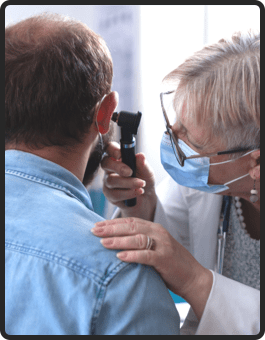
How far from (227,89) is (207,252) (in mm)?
704

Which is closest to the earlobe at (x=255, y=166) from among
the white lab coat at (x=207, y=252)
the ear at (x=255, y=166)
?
the ear at (x=255, y=166)

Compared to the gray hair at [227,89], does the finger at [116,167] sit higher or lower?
lower

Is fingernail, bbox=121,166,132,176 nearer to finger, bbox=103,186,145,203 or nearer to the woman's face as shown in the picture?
finger, bbox=103,186,145,203

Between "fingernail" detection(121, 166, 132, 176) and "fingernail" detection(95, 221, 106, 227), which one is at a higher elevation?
"fingernail" detection(95, 221, 106, 227)

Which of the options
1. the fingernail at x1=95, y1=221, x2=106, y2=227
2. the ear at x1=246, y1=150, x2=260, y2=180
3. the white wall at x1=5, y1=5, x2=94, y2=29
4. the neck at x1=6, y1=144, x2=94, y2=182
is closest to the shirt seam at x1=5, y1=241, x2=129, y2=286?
the fingernail at x1=95, y1=221, x2=106, y2=227

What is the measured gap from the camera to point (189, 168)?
1110 millimetres

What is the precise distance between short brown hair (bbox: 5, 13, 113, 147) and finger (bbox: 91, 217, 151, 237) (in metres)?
0.22

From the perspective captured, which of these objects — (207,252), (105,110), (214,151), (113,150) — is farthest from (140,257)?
(207,252)

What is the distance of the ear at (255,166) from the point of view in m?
1.00

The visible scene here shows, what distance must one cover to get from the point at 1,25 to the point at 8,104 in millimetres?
192

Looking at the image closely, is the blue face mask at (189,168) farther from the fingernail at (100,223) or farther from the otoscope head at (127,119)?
the fingernail at (100,223)

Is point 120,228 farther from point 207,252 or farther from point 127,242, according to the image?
point 207,252

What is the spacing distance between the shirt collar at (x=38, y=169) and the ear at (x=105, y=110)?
0.60 ft

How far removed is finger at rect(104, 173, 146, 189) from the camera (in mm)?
1213
